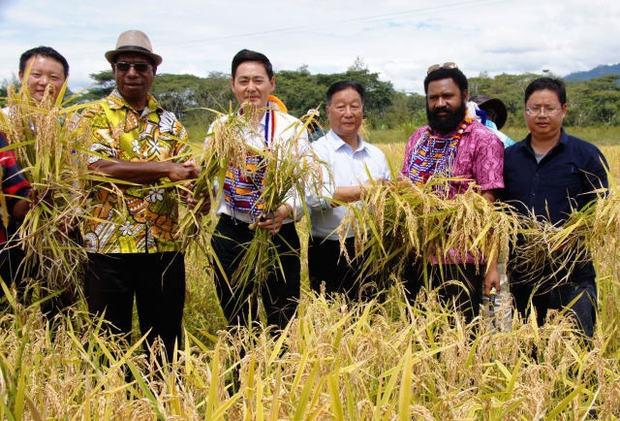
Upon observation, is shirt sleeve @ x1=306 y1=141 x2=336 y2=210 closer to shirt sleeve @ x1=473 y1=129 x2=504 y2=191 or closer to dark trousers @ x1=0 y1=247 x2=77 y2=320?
shirt sleeve @ x1=473 y1=129 x2=504 y2=191

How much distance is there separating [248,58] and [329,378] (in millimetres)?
1890

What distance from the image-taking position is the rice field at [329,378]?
1608 millimetres

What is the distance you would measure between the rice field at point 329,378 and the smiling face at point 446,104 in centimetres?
92

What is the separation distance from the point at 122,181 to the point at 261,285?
2.75 feet

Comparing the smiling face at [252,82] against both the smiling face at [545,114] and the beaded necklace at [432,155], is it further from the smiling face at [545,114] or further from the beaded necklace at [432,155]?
the smiling face at [545,114]

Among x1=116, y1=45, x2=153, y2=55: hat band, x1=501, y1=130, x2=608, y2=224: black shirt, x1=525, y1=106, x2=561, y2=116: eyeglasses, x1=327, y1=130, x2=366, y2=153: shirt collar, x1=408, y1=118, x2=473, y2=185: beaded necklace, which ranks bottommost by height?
x1=501, y1=130, x2=608, y2=224: black shirt

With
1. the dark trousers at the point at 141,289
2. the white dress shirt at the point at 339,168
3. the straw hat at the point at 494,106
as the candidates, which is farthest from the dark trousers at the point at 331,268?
the straw hat at the point at 494,106

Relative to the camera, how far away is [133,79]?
2715mm

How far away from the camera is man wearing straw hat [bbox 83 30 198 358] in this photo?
261cm

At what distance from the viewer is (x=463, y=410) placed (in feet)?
5.67

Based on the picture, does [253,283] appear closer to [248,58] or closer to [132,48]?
[248,58]

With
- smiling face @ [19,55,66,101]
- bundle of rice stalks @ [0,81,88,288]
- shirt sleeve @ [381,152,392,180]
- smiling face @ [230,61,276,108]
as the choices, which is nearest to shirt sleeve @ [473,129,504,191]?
shirt sleeve @ [381,152,392,180]

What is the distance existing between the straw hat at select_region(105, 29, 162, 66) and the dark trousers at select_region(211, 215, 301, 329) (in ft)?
2.91

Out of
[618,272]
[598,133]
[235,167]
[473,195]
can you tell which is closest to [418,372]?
[473,195]
